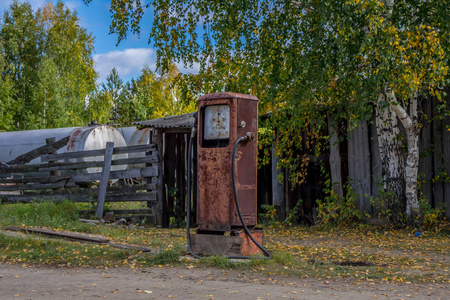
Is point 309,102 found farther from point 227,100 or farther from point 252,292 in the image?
point 252,292

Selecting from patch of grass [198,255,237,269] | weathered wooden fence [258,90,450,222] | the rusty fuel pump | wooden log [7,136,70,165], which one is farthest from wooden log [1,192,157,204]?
patch of grass [198,255,237,269]

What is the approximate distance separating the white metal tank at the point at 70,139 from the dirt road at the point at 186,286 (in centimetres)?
1176

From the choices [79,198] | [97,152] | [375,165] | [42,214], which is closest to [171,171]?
[97,152]

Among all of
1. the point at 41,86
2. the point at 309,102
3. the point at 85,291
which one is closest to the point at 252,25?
the point at 309,102

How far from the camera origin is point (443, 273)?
6676mm

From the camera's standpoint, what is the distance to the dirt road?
17.3 ft

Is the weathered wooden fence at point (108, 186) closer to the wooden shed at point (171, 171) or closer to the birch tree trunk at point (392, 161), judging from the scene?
the wooden shed at point (171, 171)

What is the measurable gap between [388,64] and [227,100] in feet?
10.0

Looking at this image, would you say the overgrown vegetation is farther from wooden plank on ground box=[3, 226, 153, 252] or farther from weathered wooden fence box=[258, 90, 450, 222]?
weathered wooden fence box=[258, 90, 450, 222]

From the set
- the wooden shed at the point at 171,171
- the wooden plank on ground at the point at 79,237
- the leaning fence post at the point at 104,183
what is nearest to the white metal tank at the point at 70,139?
the leaning fence post at the point at 104,183

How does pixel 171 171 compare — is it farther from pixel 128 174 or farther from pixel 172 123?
pixel 172 123

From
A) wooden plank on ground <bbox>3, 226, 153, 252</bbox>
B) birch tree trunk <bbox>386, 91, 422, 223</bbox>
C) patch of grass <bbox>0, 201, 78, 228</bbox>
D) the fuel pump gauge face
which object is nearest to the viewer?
the fuel pump gauge face

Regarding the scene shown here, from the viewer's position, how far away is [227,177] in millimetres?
7383

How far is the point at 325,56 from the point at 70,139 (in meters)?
11.5
